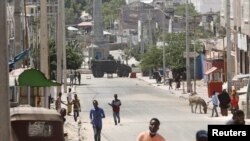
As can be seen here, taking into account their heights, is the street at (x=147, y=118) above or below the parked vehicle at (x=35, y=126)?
below

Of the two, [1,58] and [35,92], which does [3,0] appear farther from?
[35,92]

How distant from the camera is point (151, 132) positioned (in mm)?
13062

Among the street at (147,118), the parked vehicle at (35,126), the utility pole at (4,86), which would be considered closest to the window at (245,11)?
the street at (147,118)

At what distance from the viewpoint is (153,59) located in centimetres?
9738

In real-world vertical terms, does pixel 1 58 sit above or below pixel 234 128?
above

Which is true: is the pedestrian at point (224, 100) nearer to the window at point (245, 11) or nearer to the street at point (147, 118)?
the street at point (147, 118)

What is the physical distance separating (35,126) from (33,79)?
6.62 m

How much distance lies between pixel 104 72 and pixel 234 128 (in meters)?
99.4

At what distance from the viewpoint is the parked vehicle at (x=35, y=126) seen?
769 inches

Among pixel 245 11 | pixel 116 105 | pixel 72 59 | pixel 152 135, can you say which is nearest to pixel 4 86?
pixel 152 135

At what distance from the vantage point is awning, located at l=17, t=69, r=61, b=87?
85.8ft

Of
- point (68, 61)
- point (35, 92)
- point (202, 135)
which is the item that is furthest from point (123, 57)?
point (202, 135)

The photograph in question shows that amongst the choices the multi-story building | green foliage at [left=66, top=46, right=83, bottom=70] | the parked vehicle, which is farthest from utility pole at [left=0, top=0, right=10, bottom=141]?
green foliage at [left=66, top=46, right=83, bottom=70]

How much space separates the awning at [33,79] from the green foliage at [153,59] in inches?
2708
